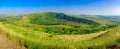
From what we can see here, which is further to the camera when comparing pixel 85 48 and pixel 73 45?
pixel 73 45

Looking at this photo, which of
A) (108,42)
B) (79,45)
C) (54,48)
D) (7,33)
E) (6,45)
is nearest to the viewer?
(108,42)

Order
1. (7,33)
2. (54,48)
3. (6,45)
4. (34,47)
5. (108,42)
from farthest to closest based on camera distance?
(7,33) < (6,45) < (34,47) < (54,48) < (108,42)

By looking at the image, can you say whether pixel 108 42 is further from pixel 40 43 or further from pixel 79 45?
pixel 40 43

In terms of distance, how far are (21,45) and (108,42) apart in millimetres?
8050

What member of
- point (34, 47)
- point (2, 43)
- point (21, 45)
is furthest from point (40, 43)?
point (2, 43)

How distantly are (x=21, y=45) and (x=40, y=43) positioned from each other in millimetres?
1904

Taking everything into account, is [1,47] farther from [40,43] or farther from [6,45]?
[40,43]

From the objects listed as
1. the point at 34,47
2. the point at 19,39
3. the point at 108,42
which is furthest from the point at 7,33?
the point at 108,42

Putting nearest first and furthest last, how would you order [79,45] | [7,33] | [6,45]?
[79,45], [6,45], [7,33]

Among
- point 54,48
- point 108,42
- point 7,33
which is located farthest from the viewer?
point 7,33

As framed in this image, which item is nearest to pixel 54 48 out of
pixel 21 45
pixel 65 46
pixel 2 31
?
pixel 65 46

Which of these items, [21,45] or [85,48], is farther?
[21,45]

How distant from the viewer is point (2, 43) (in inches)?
801

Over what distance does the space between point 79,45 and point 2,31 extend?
455 inches
